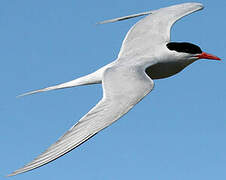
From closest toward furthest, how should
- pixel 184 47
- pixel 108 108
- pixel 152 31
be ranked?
pixel 108 108
pixel 184 47
pixel 152 31

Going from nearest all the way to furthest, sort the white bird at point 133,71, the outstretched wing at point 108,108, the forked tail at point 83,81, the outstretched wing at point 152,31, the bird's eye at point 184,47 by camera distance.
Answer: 1. the outstretched wing at point 108,108
2. the white bird at point 133,71
3. the forked tail at point 83,81
4. the bird's eye at point 184,47
5. the outstretched wing at point 152,31

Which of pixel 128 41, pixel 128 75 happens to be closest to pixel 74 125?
pixel 128 75

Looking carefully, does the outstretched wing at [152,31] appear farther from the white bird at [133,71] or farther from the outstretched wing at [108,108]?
the outstretched wing at [108,108]

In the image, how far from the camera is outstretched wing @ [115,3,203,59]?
25.2 feet

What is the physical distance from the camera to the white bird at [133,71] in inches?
191

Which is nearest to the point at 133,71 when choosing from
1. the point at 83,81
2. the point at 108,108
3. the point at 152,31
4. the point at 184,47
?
the point at 83,81

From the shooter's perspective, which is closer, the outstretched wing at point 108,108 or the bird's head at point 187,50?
the outstretched wing at point 108,108

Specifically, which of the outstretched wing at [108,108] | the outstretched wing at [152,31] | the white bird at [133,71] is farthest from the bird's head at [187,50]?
the outstretched wing at [108,108]

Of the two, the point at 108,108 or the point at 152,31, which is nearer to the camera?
the point at 108,108

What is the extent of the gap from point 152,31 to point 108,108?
3.22 metres

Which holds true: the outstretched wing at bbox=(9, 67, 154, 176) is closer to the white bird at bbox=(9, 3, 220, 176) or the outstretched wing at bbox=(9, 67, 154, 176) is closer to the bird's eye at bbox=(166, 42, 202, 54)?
the white bird at bbox=(9, 3, 220, 176)

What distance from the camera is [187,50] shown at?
771 cm

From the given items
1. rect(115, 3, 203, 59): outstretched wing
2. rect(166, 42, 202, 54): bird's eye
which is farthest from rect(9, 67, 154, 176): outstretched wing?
rect(166, 42, 202, 54): bird's eye

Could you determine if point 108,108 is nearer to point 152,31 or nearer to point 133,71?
point 133,71
